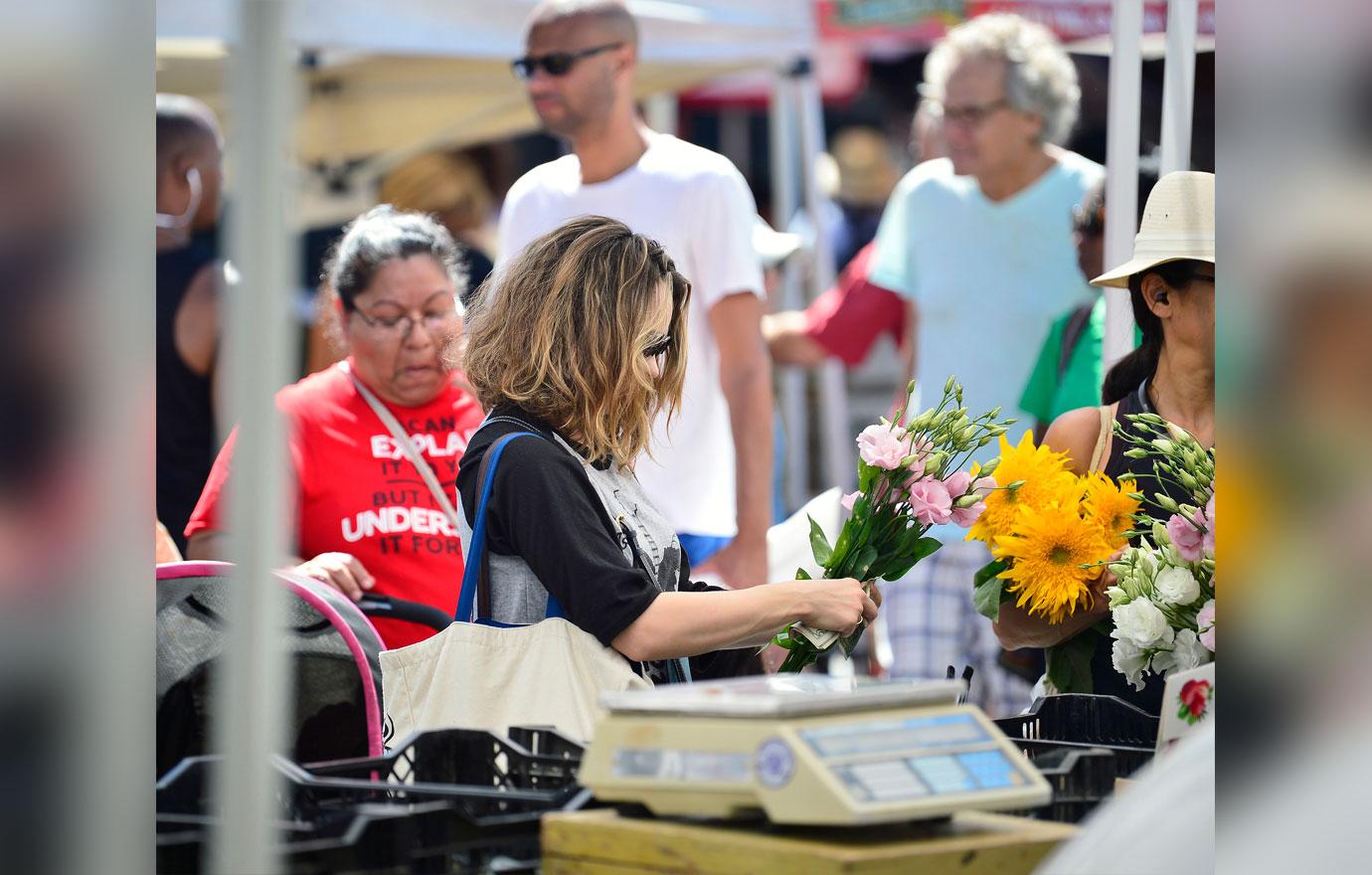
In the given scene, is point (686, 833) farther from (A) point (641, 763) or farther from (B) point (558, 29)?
(B) point (558, 29)

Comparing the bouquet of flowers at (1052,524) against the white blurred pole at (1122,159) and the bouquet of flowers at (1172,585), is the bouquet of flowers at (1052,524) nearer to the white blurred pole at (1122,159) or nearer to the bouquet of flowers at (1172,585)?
the bouquet of flowers at (1172,585)

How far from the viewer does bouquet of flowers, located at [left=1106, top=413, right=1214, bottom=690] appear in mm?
2275

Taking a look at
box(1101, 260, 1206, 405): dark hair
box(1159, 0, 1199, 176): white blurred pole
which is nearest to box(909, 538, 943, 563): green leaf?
box(1101, 260, 1206, 405): dark hair

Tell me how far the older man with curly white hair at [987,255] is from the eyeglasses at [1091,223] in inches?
18.8

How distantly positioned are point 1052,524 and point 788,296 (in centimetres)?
526

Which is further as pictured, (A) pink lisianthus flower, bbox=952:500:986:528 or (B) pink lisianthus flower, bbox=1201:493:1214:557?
(A) pink lisianthus flower, bbox=952:500:986:528

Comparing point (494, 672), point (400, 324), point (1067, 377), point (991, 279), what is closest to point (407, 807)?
point (494, 672)

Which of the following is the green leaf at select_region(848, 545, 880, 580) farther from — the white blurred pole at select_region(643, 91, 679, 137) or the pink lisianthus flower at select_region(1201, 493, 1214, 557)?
the white blurred pole at select_region(643, 91, 679, 137)

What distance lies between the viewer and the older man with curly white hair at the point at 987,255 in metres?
4.73

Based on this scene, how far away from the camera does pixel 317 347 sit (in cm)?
487

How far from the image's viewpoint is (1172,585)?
2.28m

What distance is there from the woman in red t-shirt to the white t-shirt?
33 centimetres

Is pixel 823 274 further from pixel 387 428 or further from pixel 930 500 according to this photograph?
pixel 930 500

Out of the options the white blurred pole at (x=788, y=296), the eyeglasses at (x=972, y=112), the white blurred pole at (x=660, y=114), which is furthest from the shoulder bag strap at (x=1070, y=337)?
the white blurred pole at (x=660, y=114)
